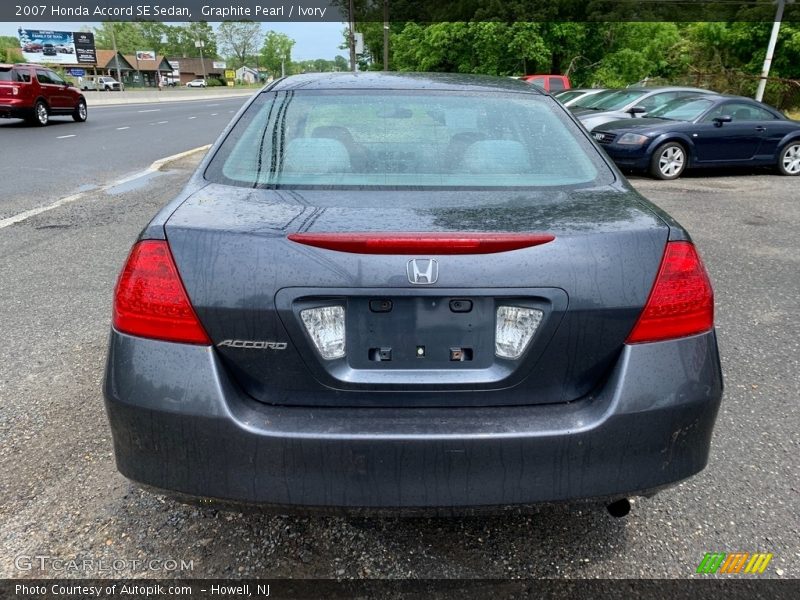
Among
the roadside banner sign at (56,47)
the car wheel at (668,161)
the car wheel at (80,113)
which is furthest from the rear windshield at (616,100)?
the roadside banner sign at (56,47)

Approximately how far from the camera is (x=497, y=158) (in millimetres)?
2377

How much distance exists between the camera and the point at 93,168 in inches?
422

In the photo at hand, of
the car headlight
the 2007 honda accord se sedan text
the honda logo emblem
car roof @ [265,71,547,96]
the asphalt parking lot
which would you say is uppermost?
car roof @ [265,71,547,96]

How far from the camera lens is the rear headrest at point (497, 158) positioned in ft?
7.58

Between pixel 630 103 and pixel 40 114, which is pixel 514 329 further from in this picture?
pixel 40 114

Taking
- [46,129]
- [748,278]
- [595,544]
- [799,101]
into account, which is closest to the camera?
[595,544]

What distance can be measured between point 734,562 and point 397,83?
7.58 ft

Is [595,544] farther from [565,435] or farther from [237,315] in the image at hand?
[237,315]

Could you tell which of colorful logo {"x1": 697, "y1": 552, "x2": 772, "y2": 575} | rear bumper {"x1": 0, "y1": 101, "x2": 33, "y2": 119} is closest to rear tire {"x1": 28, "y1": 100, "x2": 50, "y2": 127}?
rear bumper {"x1": 0, "y1": 101, "x2": 33, "y2": 119}

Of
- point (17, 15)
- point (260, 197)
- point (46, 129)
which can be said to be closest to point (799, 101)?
point (46, 129)

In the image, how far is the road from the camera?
8.61 metres

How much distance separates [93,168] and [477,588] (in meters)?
10.8

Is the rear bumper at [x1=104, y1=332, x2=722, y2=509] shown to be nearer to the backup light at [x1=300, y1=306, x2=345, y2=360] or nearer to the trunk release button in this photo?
the backup light at [x1=300, y1=306, x2=345, y2=360]

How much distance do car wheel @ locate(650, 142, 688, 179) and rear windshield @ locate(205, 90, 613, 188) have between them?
341 inches
